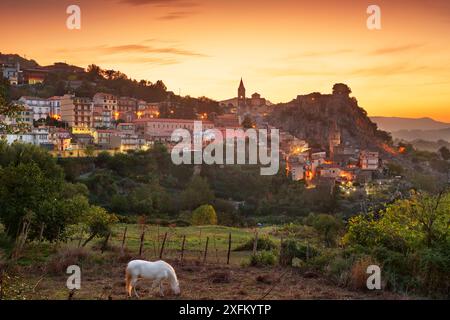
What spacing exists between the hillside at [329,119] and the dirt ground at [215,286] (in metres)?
91.9

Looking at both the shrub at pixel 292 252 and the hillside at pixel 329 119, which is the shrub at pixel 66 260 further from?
the hillside at pixel 329 119

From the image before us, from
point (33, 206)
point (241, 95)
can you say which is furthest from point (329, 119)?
point (33, 206)

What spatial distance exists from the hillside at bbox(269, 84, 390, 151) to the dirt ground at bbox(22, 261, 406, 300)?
302ft

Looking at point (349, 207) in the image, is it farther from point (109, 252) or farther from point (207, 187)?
point (109, 252)

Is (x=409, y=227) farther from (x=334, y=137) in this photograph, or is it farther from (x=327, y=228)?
(x=334, y=137)

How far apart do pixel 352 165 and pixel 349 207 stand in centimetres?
2634

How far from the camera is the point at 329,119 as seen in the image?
110188 millimetres

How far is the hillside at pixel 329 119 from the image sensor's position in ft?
351

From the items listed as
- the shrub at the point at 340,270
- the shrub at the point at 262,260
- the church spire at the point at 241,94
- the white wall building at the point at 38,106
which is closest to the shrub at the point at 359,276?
the shrub at the point at 340,270

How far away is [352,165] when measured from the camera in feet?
253

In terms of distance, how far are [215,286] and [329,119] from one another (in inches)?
4064

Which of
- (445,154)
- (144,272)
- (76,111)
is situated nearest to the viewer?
(144,272)

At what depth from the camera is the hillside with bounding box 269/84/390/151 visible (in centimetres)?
10700

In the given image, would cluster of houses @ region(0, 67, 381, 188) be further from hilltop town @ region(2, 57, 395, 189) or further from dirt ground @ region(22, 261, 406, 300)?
dirt ground @ region(22, 261, 406, 300)
